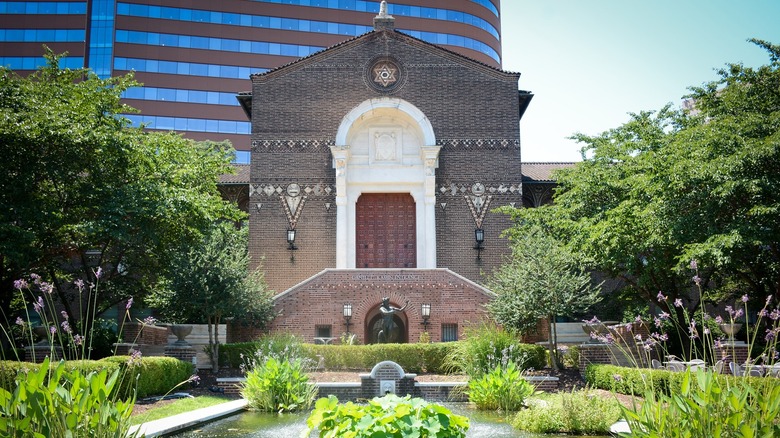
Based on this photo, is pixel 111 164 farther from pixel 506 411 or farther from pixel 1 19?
pixel 1 19

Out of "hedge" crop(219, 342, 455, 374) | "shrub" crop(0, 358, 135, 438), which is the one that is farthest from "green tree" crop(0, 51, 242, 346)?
"shrub" crop(0, 358, 135, 438)

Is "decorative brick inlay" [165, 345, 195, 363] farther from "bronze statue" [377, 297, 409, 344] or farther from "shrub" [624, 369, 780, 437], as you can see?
"shrub" [624, 369, 780, 437]

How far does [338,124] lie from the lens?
2925 cm

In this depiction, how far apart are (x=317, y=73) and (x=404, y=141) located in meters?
4.62

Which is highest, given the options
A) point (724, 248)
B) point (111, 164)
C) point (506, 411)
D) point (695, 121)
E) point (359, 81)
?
point (359, 81)

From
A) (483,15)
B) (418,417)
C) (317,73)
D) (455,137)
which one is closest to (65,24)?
(483,15)

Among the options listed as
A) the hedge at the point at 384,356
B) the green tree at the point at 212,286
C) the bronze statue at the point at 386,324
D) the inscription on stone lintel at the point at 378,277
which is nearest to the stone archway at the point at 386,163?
the inscription on stone lintel at the point at 378,277

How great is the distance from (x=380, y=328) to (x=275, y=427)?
44.2ft

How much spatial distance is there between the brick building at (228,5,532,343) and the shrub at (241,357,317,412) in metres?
13.1

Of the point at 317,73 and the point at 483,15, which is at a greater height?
the point at 483,15

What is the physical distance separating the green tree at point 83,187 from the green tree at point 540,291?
32.1 ft

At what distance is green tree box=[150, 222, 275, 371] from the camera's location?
21.5 m

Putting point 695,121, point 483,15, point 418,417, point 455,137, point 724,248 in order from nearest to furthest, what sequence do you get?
1. point 418,417
2. point 724,248
3. point 695,121
4. point 455,137
5. point 483,15

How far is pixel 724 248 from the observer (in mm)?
16297
